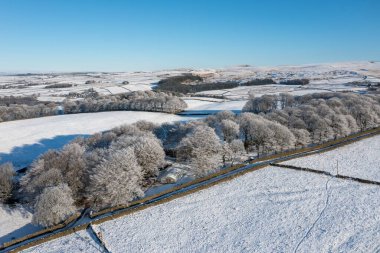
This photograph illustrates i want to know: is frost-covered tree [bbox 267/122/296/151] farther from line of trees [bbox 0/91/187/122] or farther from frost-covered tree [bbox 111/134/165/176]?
line of trees [bbox 0/91/187/122]

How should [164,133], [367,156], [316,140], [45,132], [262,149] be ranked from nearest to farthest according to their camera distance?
[367,156]
[262,149]
[316,140]
[164,133]
[45,132]

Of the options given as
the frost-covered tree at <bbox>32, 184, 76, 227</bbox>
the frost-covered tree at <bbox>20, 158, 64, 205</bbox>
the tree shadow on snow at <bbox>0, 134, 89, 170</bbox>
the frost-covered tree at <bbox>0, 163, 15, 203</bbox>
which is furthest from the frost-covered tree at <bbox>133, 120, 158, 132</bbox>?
the frost-covered tree at <bbox>32, 184, 76, 227</bbox>

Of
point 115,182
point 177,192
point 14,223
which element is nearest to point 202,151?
point 177,192

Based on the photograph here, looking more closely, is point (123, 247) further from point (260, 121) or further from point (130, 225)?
→ point (260, 121)

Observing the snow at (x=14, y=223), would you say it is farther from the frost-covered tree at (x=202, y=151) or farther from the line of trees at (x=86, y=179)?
the frost-covered tree at (x=202, y=151)

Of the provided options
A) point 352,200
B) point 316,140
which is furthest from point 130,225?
point 316,140

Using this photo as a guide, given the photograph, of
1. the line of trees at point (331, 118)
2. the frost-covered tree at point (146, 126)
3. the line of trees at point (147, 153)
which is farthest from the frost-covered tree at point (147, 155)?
the line of trees at point (331, 118)
